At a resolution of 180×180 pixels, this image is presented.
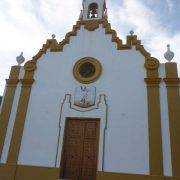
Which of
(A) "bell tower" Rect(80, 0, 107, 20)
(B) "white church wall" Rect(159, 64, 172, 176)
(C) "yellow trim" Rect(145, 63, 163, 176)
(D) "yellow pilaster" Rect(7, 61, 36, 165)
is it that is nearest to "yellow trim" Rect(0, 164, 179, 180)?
(D) "yellow pilaster" Rect(7, 61, 36, 165)

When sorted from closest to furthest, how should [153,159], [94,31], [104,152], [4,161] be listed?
[153,159], [104,152], [4,161], [94,31]

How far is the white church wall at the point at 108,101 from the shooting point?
10383 mm

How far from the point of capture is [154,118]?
10.5 m

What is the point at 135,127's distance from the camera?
34.8 ft

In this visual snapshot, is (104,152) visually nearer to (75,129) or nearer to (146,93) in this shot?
(75,129)

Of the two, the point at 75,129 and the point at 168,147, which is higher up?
the point at 75,129

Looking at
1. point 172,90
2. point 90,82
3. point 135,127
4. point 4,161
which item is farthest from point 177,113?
point 4,161

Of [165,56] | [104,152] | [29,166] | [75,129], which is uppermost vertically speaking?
[165,56]

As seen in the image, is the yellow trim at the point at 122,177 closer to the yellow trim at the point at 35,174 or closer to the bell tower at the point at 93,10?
the yellow trim at the point at 35,174

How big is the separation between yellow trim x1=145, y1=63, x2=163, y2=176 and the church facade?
0.13 ft

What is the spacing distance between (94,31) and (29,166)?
24.9 feet

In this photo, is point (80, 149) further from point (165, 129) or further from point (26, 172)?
point (165, 129)

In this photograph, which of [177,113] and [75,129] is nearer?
[177,113]

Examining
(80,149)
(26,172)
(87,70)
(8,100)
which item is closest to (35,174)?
(26,172)
